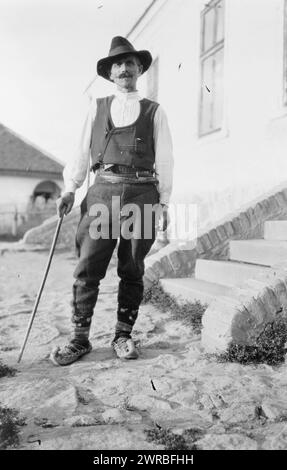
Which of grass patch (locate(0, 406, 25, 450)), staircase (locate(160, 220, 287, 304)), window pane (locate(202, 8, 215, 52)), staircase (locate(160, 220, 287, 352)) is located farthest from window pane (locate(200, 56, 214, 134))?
grass patch (locate(0, 406, 25, 450))

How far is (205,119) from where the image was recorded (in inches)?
319

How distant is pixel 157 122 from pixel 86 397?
1791mm

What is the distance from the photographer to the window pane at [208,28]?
25.4 ft

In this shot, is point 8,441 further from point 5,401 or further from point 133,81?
point 133,81

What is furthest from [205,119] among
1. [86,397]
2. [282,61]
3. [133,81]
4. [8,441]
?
[8,441]

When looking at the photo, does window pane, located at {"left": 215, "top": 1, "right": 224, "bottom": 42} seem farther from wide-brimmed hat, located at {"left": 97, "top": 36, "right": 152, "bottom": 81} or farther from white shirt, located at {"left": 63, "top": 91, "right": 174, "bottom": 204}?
white shirt, located at {"left": 63, "top": 91, "right": 174, "bottom": 204}

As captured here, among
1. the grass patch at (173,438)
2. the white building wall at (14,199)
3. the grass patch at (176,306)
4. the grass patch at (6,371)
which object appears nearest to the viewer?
the grass patch at (173,438)

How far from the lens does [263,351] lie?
2.92 meters

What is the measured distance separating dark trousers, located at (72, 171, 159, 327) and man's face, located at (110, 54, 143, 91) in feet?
2.13

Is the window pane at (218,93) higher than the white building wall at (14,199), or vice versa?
the window pane at (218,93)

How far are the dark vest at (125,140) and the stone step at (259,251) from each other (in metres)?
1.76

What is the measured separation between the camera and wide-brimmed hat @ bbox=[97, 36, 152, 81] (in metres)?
3.05

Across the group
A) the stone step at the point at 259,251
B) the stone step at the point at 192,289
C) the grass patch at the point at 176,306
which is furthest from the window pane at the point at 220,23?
the grass patch at the point at 176,306

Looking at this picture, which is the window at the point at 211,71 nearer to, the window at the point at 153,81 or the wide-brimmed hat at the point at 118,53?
the window at the point at 153,81
